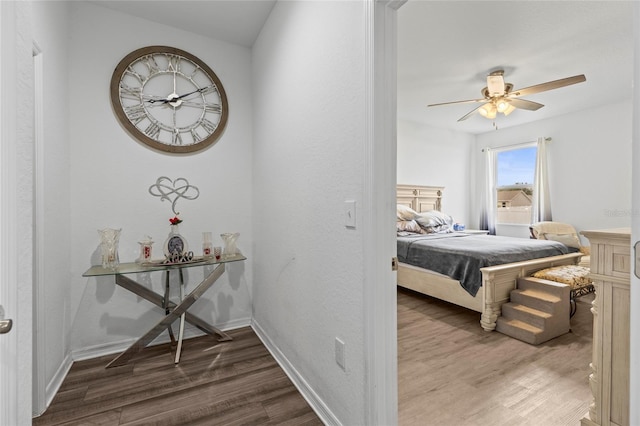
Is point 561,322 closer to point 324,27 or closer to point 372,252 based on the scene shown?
point 372,252

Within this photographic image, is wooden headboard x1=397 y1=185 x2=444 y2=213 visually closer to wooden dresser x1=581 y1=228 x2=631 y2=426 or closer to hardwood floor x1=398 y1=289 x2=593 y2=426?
hardwood floor x1=398 y1=289 x2=593 y2=426

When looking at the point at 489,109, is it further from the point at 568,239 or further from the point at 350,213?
the point at 350,213

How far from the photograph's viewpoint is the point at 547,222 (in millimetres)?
4828

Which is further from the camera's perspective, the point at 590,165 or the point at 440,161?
the point at 440,161

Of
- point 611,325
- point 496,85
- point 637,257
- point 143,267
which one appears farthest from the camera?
point 496,85

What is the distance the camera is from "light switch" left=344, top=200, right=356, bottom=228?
1365mm

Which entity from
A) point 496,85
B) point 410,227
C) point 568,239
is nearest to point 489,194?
point 568,239

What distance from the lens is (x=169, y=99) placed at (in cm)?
249

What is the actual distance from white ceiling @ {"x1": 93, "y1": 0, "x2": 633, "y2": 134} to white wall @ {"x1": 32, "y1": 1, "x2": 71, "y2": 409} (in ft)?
2.20

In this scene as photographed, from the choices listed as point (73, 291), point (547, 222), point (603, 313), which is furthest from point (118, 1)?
point (547, 222)

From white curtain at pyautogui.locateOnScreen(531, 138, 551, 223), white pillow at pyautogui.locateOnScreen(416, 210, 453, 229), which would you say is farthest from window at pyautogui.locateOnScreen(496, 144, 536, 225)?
white pillow at pyautogui.locateOnScreen(416, 210, 453, 229)

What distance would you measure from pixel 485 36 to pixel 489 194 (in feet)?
13.2

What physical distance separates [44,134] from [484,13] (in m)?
3.17

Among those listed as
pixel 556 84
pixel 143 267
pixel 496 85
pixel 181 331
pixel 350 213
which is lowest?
pixel 181 331
